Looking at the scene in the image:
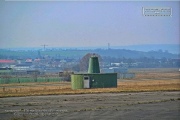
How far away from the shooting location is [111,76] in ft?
115

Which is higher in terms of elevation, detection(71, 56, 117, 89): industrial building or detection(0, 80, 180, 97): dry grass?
detection(71, 56, 117, 89): industrial building

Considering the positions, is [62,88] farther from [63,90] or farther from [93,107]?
[93,107]

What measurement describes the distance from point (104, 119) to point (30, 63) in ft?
580

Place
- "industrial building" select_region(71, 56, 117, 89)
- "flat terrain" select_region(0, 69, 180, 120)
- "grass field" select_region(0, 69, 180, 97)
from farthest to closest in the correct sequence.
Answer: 1. "industrial building" select_region(71, 56, 117, 89)
2. "grass field" select_region(0, 69, 180, 97)
3. "flat terrain" select_region(0, 69, 180, 120)

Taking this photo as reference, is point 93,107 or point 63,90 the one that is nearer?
point 93,107

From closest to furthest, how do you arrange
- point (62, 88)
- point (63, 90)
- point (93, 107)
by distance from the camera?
point (93, 107) → point (63, 90) → point (62, 88)

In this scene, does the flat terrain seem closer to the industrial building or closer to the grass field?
the grass field

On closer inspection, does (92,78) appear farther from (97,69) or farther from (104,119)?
(104,119)

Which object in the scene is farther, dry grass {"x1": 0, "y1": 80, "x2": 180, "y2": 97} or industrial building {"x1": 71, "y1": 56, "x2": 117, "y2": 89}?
industrial building {"x1": 71, "y1": 56, "x2": 117, "y2": 89}

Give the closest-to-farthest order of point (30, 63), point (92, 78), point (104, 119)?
point (104, 119) → point (92, 78) → point (30, 63)

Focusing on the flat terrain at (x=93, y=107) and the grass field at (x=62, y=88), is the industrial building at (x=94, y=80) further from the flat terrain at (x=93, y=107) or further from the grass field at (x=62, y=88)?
the flat terrain at (x=93, y=107)

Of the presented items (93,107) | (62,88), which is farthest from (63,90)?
(93,107)

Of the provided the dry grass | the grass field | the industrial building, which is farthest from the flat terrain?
the industrial building

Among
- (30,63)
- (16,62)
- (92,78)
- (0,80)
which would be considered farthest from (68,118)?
(30,63)
